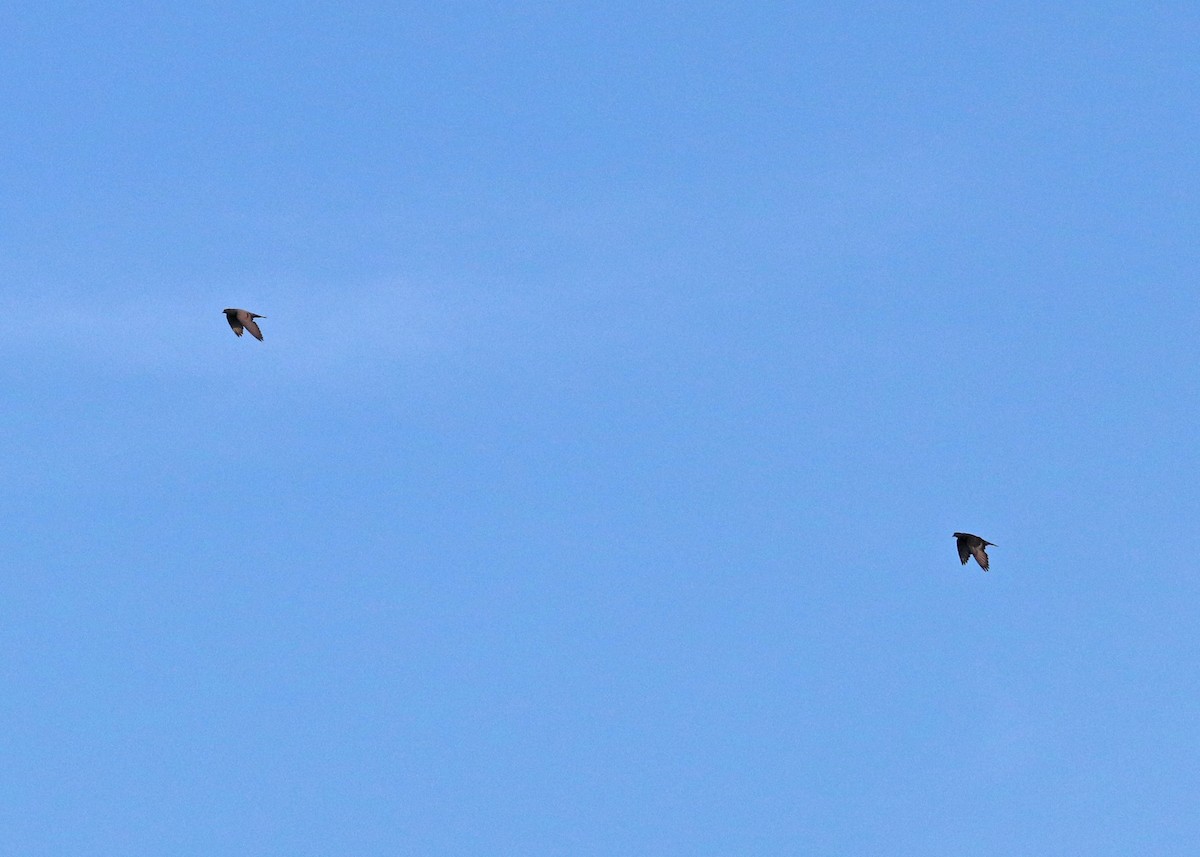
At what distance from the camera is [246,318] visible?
13650cm

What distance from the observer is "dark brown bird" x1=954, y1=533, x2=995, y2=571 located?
138875 millimetres

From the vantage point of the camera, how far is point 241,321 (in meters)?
136

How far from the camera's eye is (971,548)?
139500mm

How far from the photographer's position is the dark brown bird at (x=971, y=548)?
139 metres

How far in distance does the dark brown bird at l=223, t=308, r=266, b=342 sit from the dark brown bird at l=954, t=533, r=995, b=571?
3845 cm

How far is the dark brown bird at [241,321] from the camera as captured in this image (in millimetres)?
135875

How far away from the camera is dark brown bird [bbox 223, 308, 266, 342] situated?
136m

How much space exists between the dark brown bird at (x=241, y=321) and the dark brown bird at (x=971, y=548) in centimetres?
3845

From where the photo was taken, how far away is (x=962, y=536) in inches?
5492

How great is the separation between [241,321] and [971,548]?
4022cm

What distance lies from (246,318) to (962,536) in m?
39.4
